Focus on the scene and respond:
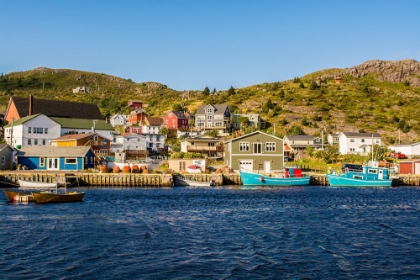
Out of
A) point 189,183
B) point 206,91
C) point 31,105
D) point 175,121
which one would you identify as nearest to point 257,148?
point 189,183

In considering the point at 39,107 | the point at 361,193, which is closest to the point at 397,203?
the point at 361,193

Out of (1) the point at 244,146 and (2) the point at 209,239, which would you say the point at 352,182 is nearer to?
(1) the point at 244,146

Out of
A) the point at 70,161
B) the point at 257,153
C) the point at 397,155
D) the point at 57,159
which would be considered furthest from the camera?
the point at 397,155

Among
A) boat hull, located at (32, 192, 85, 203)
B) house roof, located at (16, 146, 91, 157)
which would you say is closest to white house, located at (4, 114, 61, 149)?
house roof, located at (16, 146, 91, 157)

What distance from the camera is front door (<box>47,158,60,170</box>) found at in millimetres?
71500

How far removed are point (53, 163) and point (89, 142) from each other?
39.7 feet

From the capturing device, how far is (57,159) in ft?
235

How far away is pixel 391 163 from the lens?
8681cm

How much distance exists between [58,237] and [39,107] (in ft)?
285

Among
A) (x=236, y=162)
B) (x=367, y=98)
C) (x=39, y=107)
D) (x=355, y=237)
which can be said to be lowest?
(x=355, y=237)

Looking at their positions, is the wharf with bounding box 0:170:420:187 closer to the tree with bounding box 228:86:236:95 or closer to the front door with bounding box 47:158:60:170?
the front door with bounding box 47:158:60:170

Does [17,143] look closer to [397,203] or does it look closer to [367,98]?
[397,203]

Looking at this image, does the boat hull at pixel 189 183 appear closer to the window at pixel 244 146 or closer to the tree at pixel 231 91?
the window at pixel 244 146

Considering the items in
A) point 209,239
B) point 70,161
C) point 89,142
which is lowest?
point 209,239
